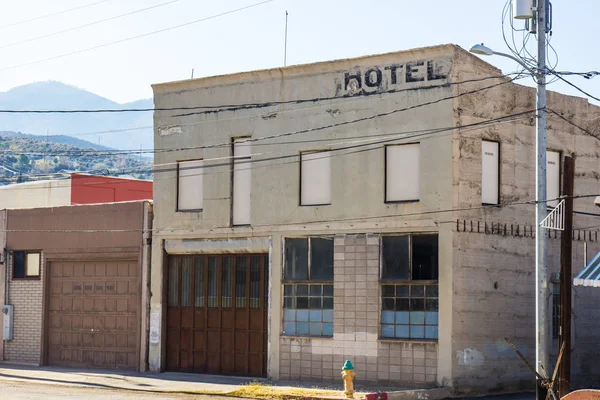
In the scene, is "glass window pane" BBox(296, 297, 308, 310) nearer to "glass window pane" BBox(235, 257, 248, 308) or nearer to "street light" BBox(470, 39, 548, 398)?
"glass window pane" BBox(235, 257, 248, 308)

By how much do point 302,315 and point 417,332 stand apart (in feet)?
10.9

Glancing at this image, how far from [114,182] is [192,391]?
57.4 feet

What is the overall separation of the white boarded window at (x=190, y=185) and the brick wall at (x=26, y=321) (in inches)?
230

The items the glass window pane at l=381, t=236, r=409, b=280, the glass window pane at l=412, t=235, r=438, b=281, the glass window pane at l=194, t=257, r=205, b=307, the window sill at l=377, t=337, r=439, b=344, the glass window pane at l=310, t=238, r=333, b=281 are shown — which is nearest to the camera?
the window sill at l=377, t=337, r=439, b=344

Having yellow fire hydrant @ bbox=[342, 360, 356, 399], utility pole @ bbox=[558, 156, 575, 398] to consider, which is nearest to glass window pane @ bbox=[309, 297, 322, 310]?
yellow fire hydrant @ bbox=[342, 360, 356, 399]

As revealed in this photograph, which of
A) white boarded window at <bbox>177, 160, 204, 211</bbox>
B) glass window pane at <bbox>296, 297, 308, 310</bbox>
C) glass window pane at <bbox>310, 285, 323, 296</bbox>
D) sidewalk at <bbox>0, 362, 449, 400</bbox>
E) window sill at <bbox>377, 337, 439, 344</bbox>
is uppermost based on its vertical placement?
white boarded window at <bbox>177, 160, 204, 211</bbox>

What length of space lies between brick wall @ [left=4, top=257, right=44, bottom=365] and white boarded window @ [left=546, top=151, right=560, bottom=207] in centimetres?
1537

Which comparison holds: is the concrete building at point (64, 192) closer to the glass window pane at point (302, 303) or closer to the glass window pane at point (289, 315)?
the glass window pane at point (289, 315)

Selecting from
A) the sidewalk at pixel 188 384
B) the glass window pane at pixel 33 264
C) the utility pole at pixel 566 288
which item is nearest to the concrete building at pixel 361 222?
the sidewalk at pixel 188 384

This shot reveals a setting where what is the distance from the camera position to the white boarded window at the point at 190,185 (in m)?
28.8

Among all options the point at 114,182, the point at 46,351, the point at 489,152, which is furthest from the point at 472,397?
the point at 114,182

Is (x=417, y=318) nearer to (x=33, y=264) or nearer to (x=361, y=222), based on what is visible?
(x=361, y=222)

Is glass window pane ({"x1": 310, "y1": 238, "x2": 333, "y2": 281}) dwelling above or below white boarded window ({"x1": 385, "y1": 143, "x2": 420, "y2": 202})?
below

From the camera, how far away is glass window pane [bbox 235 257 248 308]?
91.0 feet
